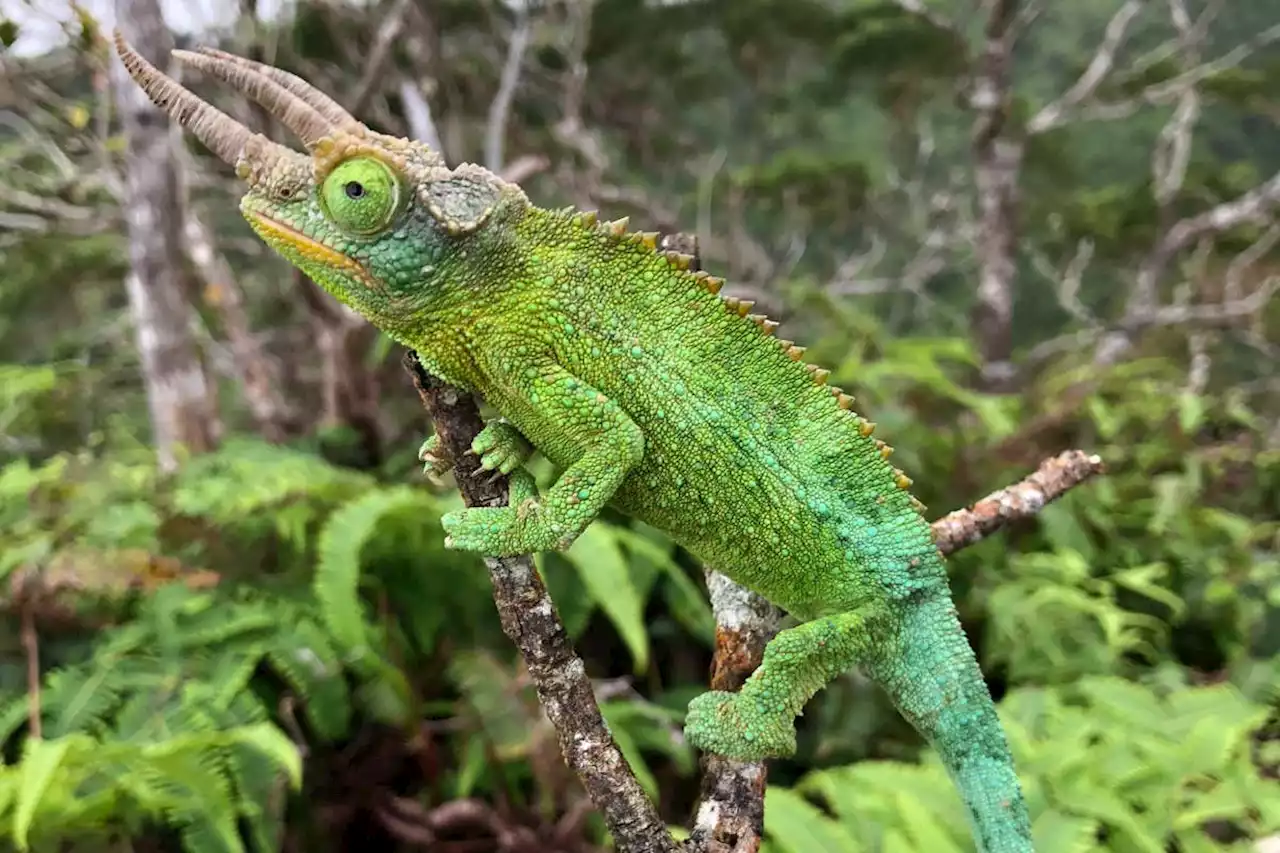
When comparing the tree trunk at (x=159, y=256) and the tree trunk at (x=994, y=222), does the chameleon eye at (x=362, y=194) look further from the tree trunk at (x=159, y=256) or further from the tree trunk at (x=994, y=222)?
the tree trunk at (x=994, y=222)

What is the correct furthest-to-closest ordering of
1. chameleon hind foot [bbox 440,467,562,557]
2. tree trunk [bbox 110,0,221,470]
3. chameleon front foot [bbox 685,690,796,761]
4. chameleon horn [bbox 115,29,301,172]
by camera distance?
1. tree trunk [bbox 110,0,221,470]
2. chameleon front foot [bbox 685,690,796,761]
3. chameleon hind foot [bbox 440,467,562,557]
4. chameleon horn [bbox 115,29,301,172]

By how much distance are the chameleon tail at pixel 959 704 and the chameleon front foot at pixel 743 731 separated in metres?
0.17

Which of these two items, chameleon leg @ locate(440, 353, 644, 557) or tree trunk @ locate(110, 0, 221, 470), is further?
tree trunk @ locate(110, 0, 221, 470)

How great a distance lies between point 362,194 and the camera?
0.98 meters

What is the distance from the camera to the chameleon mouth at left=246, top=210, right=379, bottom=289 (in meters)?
1.01

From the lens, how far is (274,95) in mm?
954

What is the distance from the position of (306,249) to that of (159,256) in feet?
8.98

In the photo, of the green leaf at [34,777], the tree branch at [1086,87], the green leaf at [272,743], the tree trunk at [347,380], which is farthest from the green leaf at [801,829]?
the tree branch at [1086,87]

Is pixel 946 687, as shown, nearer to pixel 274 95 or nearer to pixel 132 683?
pixel 274 95

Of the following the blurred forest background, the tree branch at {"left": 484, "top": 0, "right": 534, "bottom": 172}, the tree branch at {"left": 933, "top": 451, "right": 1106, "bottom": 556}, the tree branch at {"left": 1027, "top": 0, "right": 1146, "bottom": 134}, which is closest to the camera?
the tree branch at {"left": 933, "top": 451, "right": 1106, "bottom": 556}

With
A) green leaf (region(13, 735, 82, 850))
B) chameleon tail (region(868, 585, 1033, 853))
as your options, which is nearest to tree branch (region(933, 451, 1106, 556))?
chameleon tail (region(868, 585, 1033, 853))

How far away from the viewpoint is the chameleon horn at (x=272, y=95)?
921mm

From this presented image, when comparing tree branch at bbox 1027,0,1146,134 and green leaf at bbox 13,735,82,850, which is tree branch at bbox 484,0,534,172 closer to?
tree branch at bbox 1027,0,1146,134

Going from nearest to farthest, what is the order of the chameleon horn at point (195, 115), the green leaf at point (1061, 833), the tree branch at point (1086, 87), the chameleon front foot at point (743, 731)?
the chameleon horn at point (195, 115)
the chameleon front foot at point (743, 731)
the green leaf at point (1061, 833)
the tree branch at point (1086, 87)
